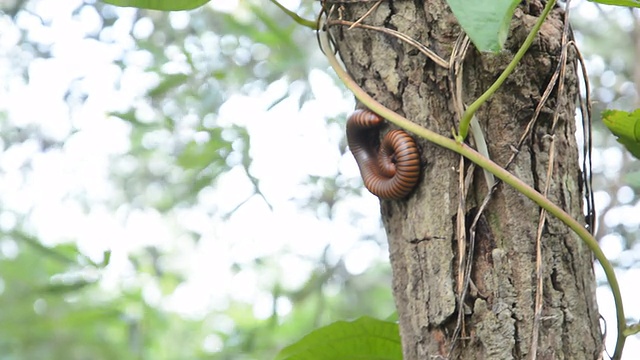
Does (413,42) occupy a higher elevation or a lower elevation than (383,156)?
higher

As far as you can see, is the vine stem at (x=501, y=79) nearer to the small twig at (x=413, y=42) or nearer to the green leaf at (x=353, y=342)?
the small twig at (x=413, y=42)

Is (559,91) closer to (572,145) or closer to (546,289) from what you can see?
(572,145)

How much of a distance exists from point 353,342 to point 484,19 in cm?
62

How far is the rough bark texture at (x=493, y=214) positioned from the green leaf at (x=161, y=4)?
0.29 metres

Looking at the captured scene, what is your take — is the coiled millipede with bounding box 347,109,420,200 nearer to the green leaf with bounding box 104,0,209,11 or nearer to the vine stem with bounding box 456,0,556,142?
the vine stem with bounding box 456,0,556,142

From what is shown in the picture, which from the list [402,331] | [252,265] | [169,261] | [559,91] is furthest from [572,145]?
[169,261]

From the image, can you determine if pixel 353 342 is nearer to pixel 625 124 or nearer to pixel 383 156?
pixel 383 156

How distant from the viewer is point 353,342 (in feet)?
3.59

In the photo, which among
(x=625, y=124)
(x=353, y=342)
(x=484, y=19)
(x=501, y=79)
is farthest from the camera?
(x=353, y=342)

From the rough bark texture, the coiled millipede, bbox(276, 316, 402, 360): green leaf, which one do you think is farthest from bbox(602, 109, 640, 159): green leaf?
bbox(276, 316, 402, 360): green leaf

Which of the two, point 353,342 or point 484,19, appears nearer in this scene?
point 484,19

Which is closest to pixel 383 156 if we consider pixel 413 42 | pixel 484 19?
pixel 413 42

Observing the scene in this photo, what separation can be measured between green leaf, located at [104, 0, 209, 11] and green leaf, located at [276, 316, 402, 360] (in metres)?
0.55

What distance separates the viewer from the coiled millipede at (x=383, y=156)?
0.89 m
